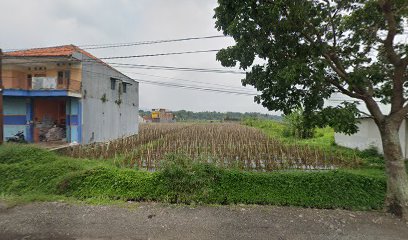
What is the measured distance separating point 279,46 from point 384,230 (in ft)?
14.3

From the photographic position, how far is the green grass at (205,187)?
6168 millimetres

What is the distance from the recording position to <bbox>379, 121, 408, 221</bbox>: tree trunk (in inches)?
219

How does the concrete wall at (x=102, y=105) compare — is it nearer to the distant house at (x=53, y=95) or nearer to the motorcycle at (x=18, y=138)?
the distant house at (x=53, y=95)

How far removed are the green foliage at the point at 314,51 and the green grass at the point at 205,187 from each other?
1678mm

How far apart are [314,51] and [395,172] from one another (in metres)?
3.30

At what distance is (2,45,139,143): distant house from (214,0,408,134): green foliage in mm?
12990

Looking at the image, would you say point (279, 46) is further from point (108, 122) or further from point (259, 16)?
point (108, 122)

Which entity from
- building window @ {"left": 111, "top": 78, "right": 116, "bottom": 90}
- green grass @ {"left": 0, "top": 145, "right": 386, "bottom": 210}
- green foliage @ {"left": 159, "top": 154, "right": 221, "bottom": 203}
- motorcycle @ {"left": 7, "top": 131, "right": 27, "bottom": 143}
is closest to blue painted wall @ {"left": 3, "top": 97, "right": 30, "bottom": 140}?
motorcycle @ {"left": 7, "top": 131, "right": 27, "bottom": 143}

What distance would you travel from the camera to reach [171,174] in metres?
6.42

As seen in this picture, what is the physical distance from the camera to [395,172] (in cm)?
564

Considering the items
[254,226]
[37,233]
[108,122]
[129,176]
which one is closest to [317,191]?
[254,226]

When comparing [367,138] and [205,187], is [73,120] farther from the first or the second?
[367,138]

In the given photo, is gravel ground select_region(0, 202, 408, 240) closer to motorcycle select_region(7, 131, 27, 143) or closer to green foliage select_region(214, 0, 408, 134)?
green foliage select_region(214, 0, 408, 134)

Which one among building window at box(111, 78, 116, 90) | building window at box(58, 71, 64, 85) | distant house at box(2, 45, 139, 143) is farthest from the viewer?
building window at box(111, 78, 116, 90)
